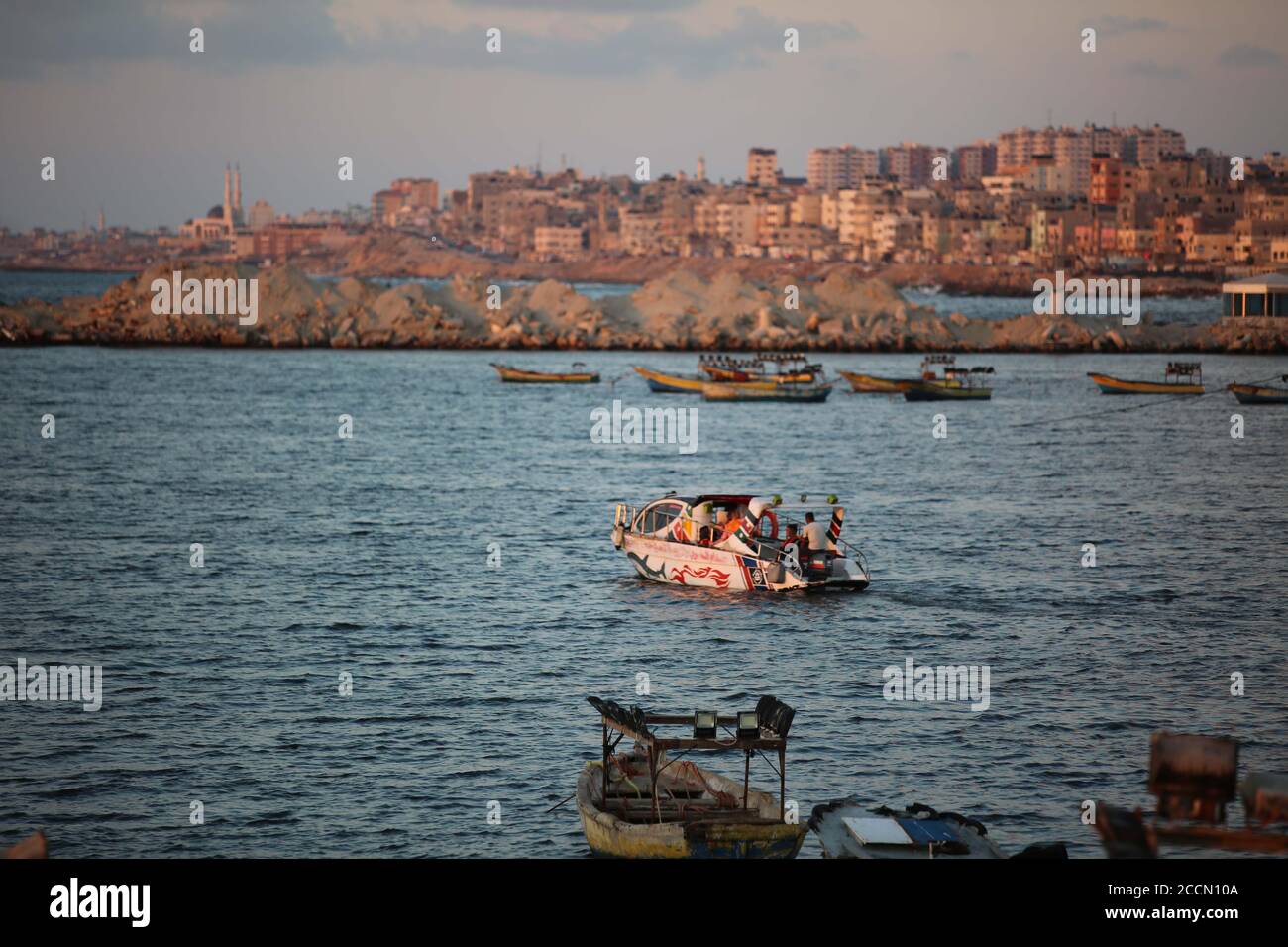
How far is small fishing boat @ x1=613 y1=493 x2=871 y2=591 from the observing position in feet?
112

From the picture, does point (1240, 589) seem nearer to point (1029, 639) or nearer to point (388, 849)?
point (1029, 639)

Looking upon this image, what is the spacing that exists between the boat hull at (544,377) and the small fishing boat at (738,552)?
62.2 meters

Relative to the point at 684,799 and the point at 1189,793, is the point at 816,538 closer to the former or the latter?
the point at 684,799

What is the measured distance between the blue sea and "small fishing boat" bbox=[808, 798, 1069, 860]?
28.6 inches

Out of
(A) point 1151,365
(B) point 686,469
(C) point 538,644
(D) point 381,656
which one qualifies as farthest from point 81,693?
(A) point 1151,365

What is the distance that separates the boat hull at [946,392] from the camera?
85562mm

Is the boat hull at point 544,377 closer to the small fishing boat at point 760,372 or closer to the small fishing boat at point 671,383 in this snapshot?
the small fishing boat at point 671,383

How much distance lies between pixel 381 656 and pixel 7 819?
9.52 meters

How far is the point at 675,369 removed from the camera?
10550 cm

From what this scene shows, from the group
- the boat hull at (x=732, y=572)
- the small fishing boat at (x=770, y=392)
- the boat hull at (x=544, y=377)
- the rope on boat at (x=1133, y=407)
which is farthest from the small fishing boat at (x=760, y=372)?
the boat hull at (x=732, y=572)

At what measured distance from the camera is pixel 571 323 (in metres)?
132
